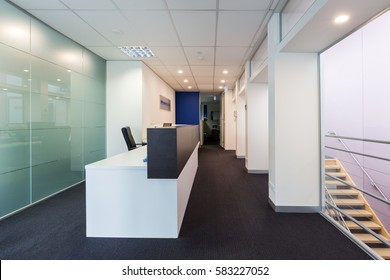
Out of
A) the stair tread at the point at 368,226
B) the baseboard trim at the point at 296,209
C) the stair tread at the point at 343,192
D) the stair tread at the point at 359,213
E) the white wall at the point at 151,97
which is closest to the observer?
the baseboard trim at the point at 296,209

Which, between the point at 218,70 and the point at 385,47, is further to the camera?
the point at 218,70

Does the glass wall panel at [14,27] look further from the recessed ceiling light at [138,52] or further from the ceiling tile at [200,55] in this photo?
the ceiling tile at [200,55]

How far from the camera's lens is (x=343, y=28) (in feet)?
7.34

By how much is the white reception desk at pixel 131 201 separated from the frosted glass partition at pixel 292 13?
2424 mm

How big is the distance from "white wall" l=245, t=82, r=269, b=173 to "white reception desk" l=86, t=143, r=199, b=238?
357 centimetres

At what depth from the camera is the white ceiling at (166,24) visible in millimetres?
2920

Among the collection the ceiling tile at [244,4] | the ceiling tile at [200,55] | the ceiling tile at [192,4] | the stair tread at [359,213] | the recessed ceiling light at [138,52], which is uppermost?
the recessed ceiling light at [138,52]

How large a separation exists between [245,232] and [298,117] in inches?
69.5

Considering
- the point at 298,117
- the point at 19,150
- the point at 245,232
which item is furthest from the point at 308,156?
the point at 19,150

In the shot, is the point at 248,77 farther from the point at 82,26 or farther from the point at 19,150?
the point at 19,150

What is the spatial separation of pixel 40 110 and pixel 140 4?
2.34m

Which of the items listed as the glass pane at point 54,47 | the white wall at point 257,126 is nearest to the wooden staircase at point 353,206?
the white wall at point 257,126

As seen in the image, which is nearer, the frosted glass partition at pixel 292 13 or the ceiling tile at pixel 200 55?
the frosted glass partition at pixel 292 13

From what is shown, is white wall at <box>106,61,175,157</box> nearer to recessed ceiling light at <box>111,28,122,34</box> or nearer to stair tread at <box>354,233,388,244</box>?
recessed ceiling light at <box>111,28,122,34</box>
